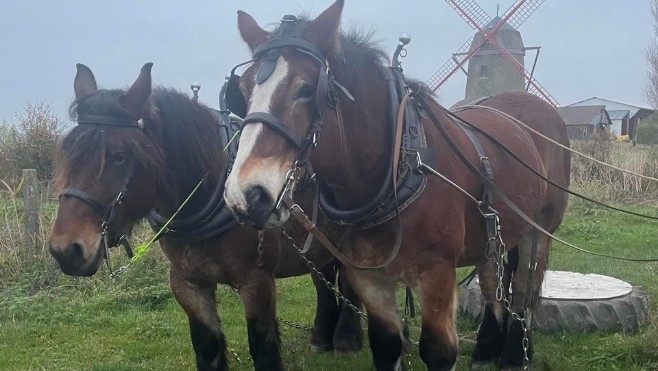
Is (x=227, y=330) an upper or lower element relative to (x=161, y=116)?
lower

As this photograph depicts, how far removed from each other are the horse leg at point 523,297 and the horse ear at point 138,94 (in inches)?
97.0

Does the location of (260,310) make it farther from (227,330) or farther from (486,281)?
(227,330)

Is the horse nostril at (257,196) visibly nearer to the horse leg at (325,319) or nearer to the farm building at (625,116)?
the horse leg at (325,319)

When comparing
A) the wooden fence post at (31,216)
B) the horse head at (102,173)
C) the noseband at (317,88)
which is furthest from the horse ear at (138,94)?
the wooden fence post at (31,216)

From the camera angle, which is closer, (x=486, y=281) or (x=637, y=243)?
(x=486, y=281)

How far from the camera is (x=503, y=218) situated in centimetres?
327

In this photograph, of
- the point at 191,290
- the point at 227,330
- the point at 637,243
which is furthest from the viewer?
the point at 637,243

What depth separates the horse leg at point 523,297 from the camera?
13.0ft

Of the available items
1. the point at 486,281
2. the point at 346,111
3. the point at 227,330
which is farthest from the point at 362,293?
the point at 227,330

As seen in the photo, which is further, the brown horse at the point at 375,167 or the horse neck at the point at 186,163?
the horse neck at the point at 186,163

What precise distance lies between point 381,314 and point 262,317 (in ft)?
2.21

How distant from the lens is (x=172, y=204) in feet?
10.3

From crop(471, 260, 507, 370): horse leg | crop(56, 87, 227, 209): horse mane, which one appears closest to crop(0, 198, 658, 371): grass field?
crop(471, 260, 507, 370): horse leg

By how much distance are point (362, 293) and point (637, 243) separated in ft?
22.2
